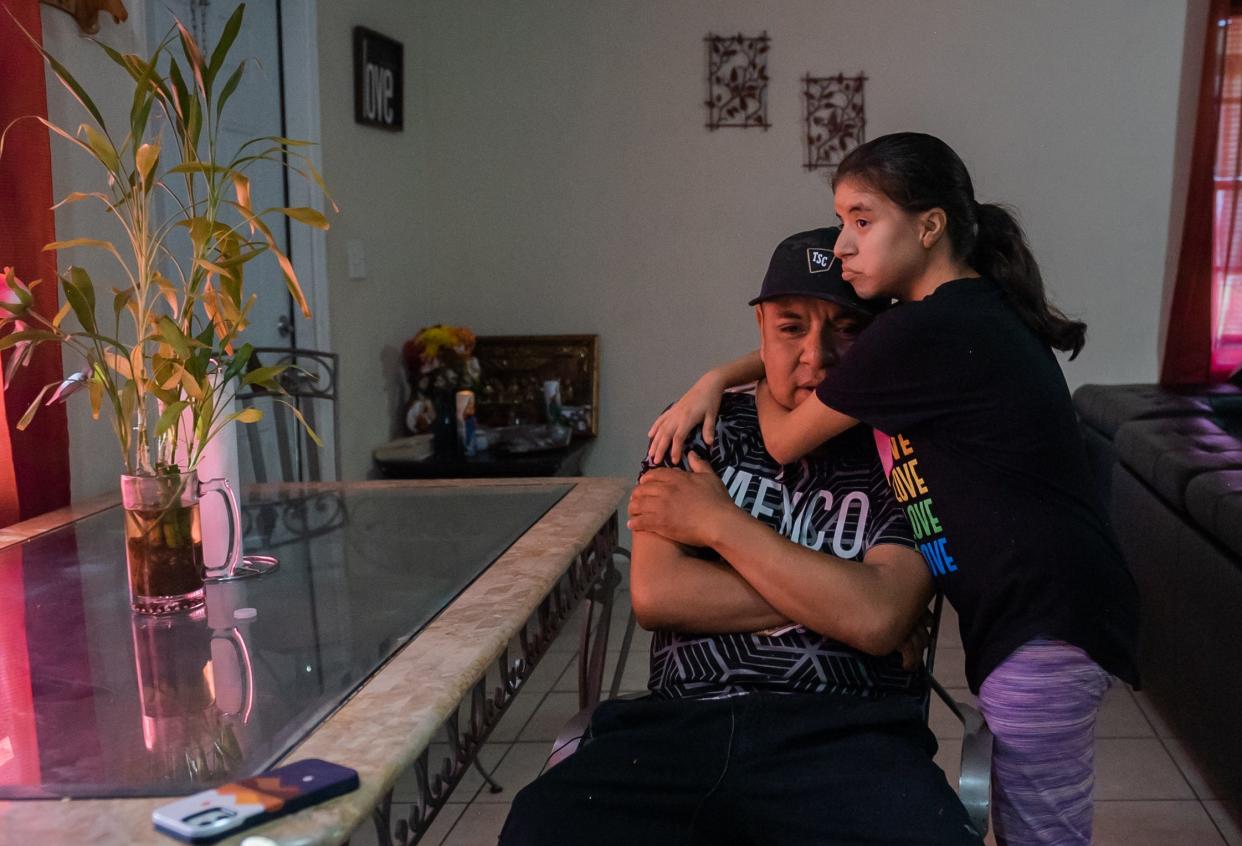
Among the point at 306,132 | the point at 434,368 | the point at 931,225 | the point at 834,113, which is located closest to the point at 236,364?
the point at 931,225

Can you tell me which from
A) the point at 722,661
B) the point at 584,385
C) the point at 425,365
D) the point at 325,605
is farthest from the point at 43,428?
the point at 584,385

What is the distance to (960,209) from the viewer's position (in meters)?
1.75

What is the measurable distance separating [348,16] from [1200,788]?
3368 mm

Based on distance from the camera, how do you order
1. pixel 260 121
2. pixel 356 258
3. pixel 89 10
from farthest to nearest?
pixel 356 258, pixel 260 121, pixel 89 10

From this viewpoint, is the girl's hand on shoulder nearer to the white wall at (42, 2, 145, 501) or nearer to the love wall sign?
the white wall at (42, 2, 145, 501)

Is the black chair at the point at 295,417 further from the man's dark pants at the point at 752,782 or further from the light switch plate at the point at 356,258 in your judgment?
the man's dark pants at the point at 752,782

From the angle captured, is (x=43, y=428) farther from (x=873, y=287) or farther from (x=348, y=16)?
(x=348, y=16)

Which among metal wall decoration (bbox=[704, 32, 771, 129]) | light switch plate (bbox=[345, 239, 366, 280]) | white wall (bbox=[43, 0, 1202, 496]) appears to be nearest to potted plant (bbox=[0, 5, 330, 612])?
light switch plate (bbox=[345, 239, 366, 280])

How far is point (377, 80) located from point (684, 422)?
9.30 ft

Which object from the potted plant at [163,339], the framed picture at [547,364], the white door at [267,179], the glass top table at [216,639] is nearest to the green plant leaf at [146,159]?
the potted plant at [163,339]

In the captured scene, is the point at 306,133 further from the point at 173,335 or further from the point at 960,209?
the point at 960,209

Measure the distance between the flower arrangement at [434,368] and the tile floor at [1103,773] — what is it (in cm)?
107

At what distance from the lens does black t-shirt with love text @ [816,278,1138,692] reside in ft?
5.24

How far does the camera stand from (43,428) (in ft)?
7.93
